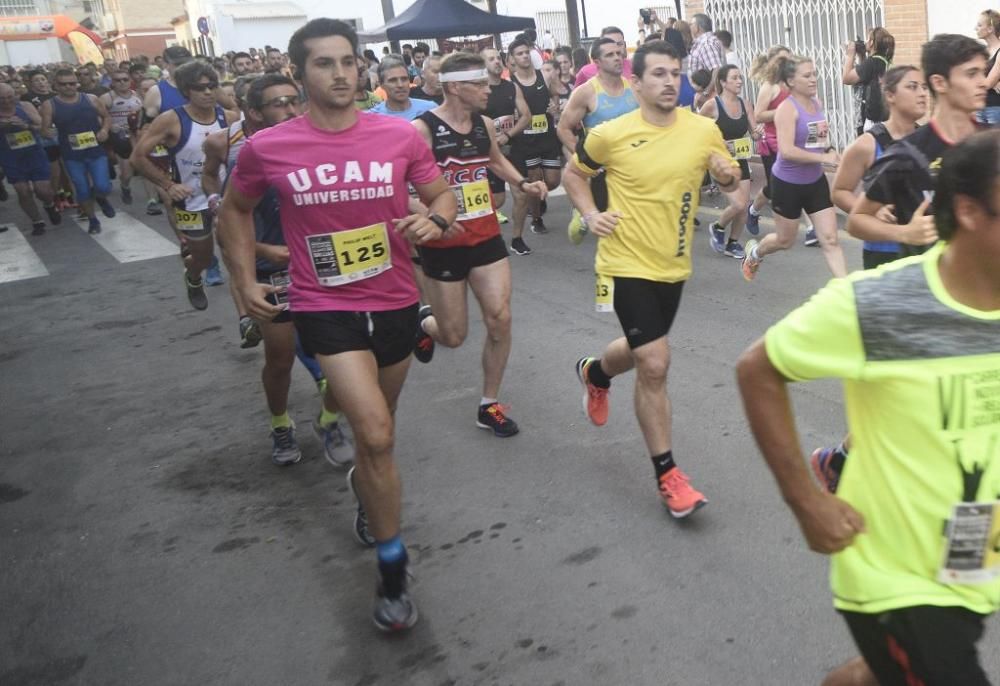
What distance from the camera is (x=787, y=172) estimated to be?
7445 millimetres

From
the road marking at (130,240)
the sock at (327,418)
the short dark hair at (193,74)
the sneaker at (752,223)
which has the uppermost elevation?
the short dark hair at (193,74)

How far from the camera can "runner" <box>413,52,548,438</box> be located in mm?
5570

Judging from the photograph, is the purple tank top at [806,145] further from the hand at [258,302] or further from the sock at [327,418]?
the hand at [258,302]

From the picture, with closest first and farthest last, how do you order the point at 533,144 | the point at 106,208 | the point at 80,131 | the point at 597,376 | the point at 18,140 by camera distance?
the point at 597,376, the point at 533,144, the point at 80,131, the point at 18,140, the point at 106,208

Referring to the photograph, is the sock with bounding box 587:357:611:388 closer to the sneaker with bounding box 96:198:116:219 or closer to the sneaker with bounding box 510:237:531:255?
the sneaker with bounding box 510:237:531:255

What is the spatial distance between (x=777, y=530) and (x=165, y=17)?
256ft

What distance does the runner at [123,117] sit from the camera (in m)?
16.3

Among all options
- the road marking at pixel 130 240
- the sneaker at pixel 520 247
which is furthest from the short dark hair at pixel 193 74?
the road marking at pixel 130 240

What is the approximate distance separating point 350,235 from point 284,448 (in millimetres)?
2039

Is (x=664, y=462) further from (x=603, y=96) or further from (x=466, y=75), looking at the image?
(x=603, y=96)

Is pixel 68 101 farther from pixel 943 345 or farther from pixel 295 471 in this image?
pixel 943 345

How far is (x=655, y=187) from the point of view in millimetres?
4551

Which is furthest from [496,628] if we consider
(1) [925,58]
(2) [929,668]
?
(1) [925,58]

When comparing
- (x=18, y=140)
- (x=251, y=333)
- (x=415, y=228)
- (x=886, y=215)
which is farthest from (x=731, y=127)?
(x=18, y=140)
